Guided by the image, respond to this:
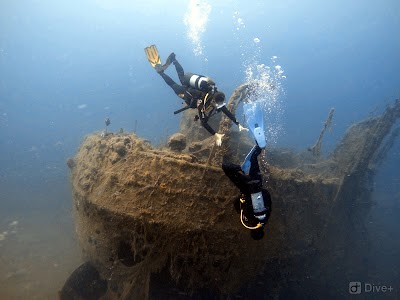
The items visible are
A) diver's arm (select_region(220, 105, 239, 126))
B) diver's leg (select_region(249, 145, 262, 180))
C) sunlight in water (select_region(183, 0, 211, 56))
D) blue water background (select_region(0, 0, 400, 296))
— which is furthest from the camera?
sunlight in water (select_region(183, 0, 211, 56))

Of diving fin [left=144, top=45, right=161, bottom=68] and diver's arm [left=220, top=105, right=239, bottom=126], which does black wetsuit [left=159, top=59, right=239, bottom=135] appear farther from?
diving fin [left=144, top=45, right=161, bottom=68]

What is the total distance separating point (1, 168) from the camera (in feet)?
99.3

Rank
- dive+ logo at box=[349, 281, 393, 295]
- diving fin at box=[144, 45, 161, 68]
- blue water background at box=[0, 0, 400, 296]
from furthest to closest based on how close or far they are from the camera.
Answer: blue water background at box=[0, 0, 400, 296], dive+ logo at box=[349, 281, 393, 295], diving fin at box=[144, 45, 161, 68]

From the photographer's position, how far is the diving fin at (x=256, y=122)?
3963mm

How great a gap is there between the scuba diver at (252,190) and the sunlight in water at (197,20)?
95365 mm

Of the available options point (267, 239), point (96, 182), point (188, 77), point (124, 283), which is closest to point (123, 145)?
point (96, 182)

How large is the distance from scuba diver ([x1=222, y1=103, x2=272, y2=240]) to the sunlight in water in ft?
313

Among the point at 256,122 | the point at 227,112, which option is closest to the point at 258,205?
the point at 256,122

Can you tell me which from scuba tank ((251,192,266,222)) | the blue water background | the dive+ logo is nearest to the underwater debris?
scuba tank ((251,192,266,222))

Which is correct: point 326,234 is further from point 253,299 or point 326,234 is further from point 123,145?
point 123,145

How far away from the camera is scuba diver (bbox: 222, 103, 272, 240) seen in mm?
3717

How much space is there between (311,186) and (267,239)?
1.78 m

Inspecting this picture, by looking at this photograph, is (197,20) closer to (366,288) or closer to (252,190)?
Result: (366,288)

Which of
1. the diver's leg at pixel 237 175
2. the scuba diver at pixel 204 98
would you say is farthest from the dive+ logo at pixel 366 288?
the diver's leg at pixel 237 175
